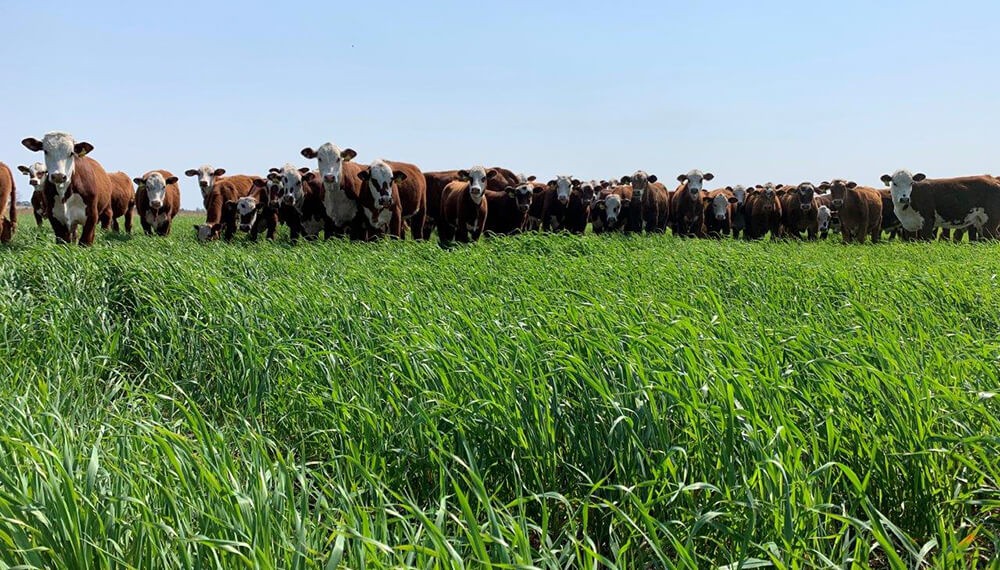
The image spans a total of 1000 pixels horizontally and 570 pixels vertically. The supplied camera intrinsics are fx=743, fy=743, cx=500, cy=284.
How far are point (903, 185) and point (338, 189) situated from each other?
12908mm

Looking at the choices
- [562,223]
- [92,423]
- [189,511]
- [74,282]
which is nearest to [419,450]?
[189,511]

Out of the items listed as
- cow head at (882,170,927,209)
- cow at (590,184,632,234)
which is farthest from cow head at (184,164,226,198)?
cow head at (882,170,927,209)

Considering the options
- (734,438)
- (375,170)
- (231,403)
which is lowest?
(231,403)

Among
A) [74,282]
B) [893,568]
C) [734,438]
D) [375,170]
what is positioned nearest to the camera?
[893,568]

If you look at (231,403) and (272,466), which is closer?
(272,466)

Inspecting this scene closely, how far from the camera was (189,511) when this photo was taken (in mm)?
1838

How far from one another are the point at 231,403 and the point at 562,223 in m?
15.1

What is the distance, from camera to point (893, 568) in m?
1.60

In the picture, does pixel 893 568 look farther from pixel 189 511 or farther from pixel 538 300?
pixel 538 300

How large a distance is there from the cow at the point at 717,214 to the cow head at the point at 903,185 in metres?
3.98

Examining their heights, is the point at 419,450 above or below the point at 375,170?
below

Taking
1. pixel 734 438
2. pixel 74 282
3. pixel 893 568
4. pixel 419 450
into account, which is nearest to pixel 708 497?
pixel 734 438

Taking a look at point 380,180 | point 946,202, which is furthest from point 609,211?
point 946,202

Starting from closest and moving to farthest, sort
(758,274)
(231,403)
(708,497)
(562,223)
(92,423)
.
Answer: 1. (708,497)
2. (92,423)
3. (231,403)
4. (758,274)
5. (562,223)
